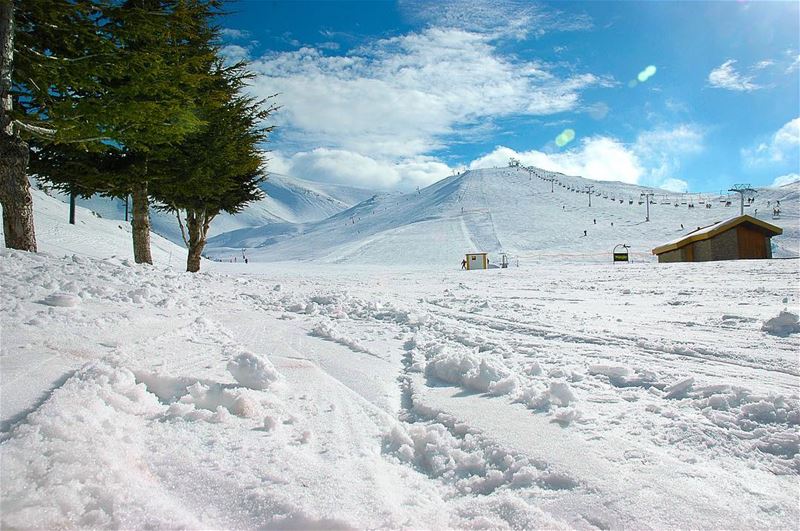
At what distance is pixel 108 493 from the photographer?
1832mm

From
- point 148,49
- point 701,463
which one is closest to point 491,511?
point 701,463

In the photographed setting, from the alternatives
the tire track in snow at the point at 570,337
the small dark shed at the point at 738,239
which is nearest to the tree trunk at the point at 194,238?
the tire track in snow at the point at 570,337

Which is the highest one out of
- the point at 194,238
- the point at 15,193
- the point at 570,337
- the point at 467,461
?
the point at 15,193

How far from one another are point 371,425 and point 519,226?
84720mm

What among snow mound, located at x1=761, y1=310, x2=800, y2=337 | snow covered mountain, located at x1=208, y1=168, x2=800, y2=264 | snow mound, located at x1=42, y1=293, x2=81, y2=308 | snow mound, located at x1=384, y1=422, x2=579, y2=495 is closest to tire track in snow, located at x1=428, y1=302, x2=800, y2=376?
snow mound, located at x1=761, y1=310, x2=800, y2=337

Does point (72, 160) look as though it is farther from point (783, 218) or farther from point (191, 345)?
point (783, 218)

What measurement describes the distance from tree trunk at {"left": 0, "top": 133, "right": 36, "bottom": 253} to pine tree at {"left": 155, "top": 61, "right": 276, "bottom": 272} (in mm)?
4345

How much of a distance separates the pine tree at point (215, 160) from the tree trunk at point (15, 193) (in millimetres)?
4345

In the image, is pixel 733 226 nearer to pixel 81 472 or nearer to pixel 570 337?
pixel 570 337

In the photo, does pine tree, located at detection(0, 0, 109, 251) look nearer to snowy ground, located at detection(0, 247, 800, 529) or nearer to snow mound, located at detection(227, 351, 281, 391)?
snowy ground, located at detection(0, 247, 800, 529)

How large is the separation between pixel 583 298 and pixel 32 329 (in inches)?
391

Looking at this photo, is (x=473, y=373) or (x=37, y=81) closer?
(x=473, y=373)

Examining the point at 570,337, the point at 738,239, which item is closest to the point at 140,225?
the point at 570,337

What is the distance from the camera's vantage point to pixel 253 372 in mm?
3307
